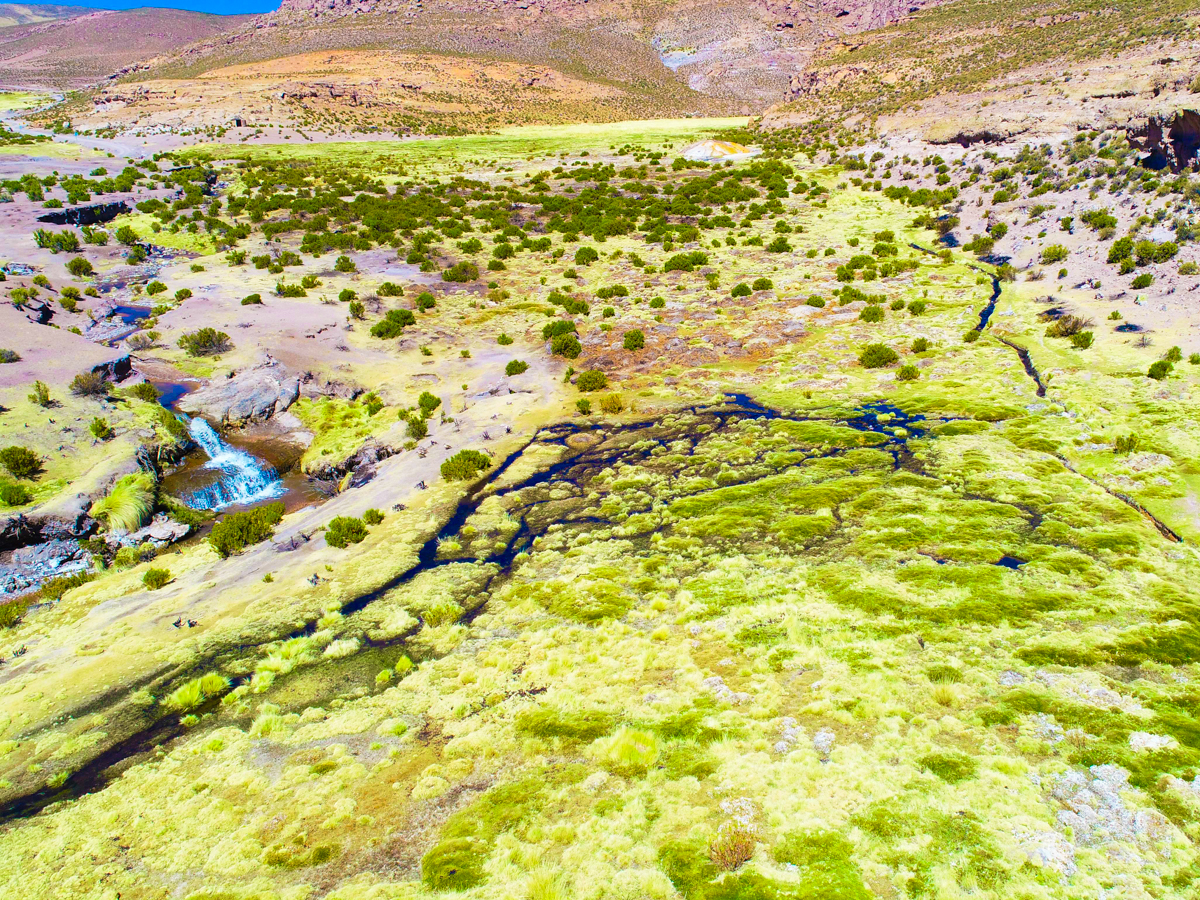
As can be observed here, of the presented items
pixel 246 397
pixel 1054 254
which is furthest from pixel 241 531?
pixel 1054 254

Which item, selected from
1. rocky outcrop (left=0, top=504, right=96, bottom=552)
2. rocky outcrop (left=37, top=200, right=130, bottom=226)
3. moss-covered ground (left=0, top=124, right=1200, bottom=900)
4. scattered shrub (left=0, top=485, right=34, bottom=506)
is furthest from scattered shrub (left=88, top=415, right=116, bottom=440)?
rocky outcrop (left=37, top=200, right=130, bottom=226)

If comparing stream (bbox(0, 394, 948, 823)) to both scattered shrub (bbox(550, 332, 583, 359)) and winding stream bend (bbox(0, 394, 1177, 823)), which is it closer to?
winding stream bend (bbox(0, 394, 1177, 823))

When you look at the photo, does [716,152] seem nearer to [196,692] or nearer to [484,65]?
[196,692]

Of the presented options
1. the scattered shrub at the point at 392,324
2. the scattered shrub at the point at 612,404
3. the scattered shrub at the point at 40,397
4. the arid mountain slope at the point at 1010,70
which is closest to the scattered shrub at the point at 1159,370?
the scattered shrub at the point at 612,404

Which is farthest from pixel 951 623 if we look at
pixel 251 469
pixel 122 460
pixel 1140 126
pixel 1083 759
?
pixel 1140 126

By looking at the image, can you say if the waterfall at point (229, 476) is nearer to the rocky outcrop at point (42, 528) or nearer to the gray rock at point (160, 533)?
the gray rock at point (160, 533)

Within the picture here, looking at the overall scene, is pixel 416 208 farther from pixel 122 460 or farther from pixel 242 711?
pixel 242 711
